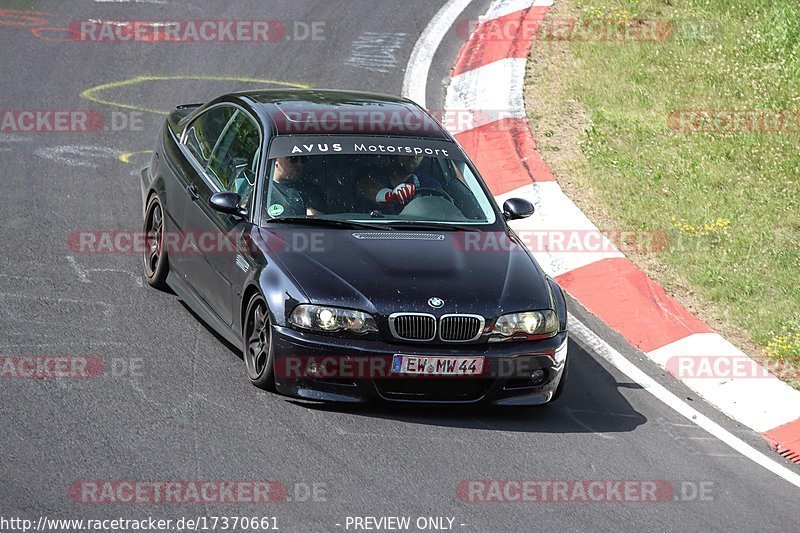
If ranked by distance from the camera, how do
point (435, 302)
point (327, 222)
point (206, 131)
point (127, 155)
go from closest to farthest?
point (435, 302), point (327, 222), point (206, 131), point (127, 155)

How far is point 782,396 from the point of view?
8.66 meters

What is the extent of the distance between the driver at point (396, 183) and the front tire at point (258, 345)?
118 cm

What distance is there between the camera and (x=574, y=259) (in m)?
10.3

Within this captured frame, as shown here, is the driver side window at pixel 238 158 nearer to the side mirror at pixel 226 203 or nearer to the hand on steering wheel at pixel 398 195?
the side mirror at pixel 226 203

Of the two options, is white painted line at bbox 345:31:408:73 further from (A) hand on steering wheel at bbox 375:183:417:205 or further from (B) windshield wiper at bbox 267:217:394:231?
(B) windshield wiper at bbox 267:217:394:231

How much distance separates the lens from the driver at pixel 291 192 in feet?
27.0

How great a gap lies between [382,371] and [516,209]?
1.96 m

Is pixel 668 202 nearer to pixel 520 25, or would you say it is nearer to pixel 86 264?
pixel 520 25

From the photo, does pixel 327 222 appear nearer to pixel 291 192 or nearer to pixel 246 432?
pixel 291 192

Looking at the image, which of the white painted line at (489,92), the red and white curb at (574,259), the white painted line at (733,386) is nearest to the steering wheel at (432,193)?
the red and white curb at (574,259)

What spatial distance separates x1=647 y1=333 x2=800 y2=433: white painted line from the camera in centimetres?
845

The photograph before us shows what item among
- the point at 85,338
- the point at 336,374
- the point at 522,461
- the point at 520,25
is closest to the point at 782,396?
the point at 522,461

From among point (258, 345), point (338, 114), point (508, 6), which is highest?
point (338, 114)

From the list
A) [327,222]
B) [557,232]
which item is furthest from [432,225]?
[557,232]
